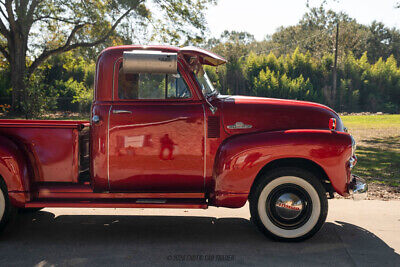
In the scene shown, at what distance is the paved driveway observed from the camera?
386 centimetres

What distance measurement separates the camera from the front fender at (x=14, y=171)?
13.9 ft

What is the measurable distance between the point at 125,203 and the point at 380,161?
7.59 metres

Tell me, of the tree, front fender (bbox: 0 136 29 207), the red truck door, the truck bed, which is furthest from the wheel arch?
the tree

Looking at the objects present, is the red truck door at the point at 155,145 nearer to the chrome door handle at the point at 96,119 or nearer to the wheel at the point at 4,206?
the chrome door handle at the point at 96,119

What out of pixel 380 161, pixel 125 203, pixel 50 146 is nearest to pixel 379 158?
pixel 380 161

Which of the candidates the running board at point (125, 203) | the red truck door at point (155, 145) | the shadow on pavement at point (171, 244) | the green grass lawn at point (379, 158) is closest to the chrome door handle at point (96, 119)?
the red truck door at point (155, 145)

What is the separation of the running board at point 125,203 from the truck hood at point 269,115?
2.72ft

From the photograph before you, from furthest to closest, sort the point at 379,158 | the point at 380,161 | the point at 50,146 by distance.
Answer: the point at 379,158
the point at 380,161
the point at 50,146

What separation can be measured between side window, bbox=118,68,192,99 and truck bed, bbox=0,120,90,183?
614mm

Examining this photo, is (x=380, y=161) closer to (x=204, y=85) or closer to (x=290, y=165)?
(x=290, y=165)

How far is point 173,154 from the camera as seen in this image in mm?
4328

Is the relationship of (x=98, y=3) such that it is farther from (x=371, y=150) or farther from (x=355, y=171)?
(x=355, y=171)

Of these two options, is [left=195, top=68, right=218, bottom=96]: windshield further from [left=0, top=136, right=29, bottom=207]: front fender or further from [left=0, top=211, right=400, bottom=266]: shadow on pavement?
[left=0, top=136, right=29, bottom=207]: front fender

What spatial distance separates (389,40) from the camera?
70750 mm
